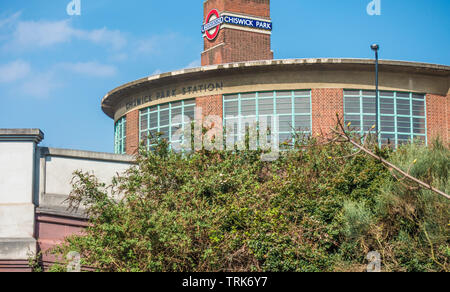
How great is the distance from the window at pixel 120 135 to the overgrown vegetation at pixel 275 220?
19.9 m

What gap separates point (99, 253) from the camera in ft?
45.9

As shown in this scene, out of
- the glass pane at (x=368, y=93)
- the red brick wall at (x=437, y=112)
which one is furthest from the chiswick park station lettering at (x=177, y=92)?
the red brick wall at (x=437, y=112)

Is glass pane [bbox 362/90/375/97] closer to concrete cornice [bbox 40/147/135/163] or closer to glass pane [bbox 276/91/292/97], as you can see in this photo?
glass pane [bbox 276/91/292/97]

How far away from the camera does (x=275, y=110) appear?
30984 millimetres

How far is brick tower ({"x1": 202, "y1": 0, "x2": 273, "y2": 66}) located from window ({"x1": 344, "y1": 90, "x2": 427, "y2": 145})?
12.3m

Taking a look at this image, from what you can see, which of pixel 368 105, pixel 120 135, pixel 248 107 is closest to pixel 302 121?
pixel 248 107

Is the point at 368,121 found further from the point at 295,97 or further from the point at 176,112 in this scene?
the point at 176,112

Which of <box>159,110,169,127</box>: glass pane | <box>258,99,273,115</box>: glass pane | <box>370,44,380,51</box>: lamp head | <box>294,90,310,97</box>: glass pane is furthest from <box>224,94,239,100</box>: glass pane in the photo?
<box>370,44,380,51</box>: lamp head

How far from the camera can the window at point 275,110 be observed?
1215 inches

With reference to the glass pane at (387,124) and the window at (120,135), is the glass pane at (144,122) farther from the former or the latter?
the glass pane at (387,124)

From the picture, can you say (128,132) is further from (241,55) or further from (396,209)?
(396,209)
